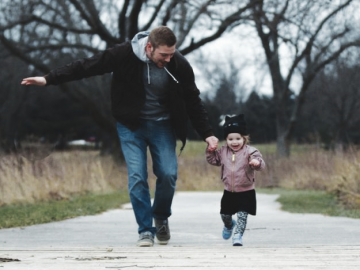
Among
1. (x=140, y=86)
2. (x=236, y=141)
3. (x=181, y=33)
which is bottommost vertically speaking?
(x=236, y=141)

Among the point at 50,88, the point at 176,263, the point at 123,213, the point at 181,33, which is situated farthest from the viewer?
the point at 50,88

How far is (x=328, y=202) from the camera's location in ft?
46.7

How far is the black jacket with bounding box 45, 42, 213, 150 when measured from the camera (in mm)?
6246

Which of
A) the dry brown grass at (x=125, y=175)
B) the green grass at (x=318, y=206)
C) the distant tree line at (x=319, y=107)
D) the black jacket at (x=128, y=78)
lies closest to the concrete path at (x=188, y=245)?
the green grass at (x=318, y=206)

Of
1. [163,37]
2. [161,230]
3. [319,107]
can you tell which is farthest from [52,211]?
[319,107]

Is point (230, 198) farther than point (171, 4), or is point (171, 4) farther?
point (171, 4)

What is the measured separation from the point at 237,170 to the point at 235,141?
0.26 m

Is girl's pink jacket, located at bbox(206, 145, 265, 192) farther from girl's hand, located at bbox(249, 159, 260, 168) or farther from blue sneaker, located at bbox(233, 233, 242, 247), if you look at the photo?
blue sneaker, located at bbox(233, 233, 242, 247)

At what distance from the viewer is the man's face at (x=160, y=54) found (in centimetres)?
598

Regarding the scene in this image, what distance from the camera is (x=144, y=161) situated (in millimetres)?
6465

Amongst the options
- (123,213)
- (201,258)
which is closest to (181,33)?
(123,213)

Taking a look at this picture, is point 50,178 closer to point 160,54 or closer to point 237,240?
point 237,240

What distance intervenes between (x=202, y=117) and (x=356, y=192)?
7.03m

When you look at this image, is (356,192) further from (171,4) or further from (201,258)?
(171,4)
